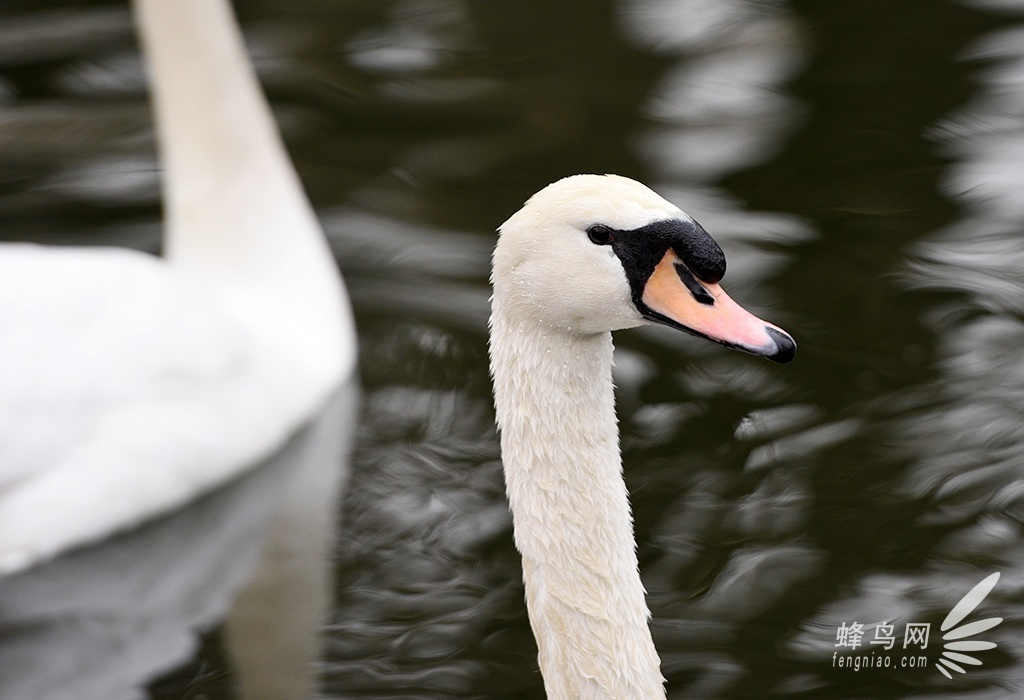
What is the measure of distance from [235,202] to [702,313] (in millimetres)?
3369

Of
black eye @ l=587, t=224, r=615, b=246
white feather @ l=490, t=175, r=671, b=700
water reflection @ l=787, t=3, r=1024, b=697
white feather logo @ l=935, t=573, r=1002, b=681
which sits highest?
black eye @ l=587, t=224, r=615, b=246

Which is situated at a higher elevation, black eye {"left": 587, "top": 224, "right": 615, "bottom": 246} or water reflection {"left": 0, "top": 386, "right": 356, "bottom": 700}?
black eye {"left": 587, "top": 224, "right": 615, "bottom": 246}

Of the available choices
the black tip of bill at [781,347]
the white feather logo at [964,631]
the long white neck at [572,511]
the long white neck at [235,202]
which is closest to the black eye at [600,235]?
the long white neck at [572,511]

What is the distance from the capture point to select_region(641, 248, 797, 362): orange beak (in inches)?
119

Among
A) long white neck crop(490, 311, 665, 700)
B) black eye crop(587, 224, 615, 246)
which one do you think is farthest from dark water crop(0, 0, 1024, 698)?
black eye crop(587, 224, 615, 246)

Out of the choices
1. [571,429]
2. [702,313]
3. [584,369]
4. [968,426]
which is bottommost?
[968,426]

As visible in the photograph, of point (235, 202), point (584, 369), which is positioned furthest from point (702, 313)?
point (235, 202)

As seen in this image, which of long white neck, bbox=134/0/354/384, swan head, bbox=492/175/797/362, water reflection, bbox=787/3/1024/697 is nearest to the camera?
swan head, bbox=492/175/797/362

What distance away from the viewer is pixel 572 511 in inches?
128

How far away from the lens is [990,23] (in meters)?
8.34

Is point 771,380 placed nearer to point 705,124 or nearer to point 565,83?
point 705,124

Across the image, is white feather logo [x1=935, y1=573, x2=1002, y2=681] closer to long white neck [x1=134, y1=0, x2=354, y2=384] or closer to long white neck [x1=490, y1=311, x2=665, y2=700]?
long white neck [x1=490, y1=311, x2=665, y2=700]

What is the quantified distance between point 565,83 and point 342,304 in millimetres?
2378

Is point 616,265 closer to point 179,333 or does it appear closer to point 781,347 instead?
point 781,347
